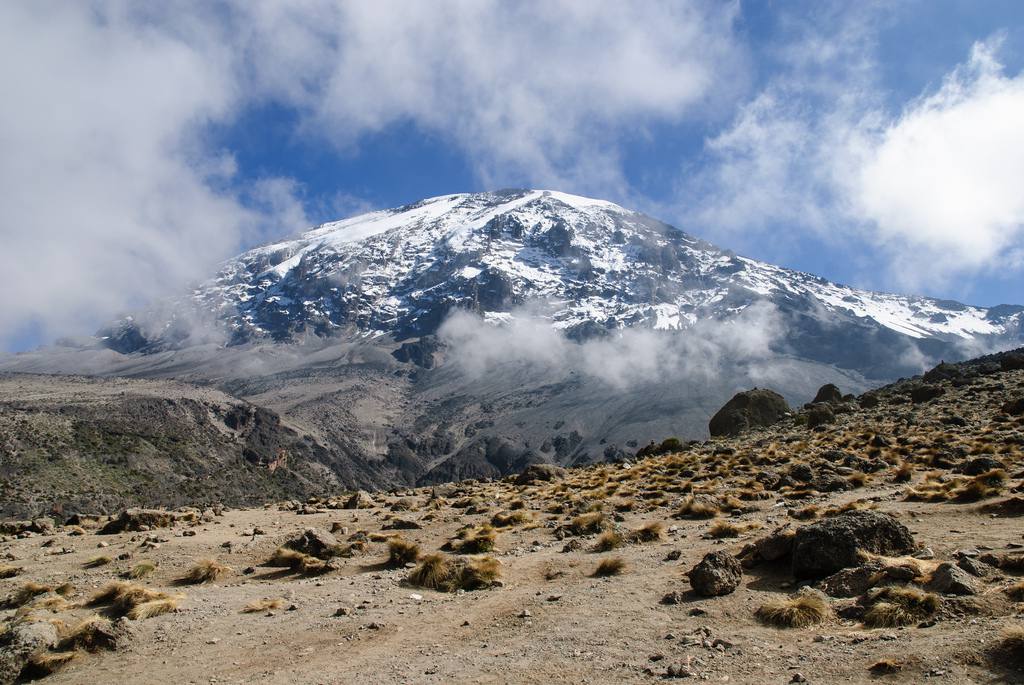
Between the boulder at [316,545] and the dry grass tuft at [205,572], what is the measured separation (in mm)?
1583

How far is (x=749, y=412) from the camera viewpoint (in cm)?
5072

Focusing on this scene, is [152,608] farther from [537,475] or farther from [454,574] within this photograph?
[537,475]

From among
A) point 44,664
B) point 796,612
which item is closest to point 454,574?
point 796,612

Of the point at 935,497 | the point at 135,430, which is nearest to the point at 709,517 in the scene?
the point at 935,497

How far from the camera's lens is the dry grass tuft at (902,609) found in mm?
8204

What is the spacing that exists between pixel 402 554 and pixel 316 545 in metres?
2.37

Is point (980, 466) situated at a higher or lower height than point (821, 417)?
lower

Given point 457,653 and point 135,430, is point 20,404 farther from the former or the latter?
point 457,653

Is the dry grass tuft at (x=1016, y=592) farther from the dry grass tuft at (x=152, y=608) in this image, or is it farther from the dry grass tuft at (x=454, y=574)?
the dry grass tuft at (x=152, y=608)

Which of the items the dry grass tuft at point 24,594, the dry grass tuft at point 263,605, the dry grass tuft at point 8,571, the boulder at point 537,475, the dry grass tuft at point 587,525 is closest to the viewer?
the dry grass tuft at point 263,605

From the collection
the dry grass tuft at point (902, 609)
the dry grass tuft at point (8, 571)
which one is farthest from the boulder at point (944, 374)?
the dry grass tuft at point (8, 571)

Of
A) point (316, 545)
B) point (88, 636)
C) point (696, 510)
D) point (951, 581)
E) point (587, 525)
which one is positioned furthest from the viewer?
point (696, 510)

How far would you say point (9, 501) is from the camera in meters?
73.0

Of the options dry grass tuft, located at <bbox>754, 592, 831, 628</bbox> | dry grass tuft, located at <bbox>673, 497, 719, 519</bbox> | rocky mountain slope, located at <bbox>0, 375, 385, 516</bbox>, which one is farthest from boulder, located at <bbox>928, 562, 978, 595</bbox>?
rocky mountain slope, located at <bbox>0, 375, 385, 516</bbox>
